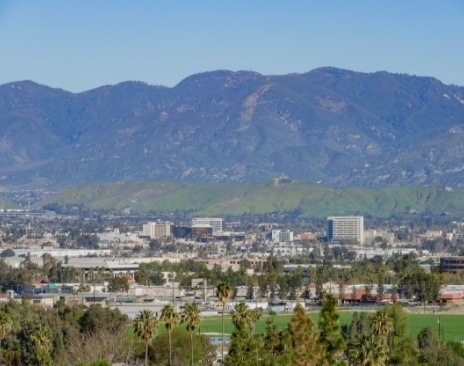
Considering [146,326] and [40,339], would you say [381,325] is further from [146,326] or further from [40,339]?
[40,339]

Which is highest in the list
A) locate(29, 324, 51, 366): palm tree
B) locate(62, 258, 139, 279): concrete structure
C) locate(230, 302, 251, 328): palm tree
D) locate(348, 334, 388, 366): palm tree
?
locate(62, 258, 139, 279): concrete structure

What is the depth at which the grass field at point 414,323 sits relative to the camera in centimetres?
8938

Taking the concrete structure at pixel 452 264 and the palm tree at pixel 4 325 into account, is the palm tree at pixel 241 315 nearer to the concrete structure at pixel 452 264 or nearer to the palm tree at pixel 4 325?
the palm tree at pixel 4 325

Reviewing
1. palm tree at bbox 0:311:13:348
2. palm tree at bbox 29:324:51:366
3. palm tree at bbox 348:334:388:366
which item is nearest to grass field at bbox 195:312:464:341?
palm tree at bbox 0:311:13:348

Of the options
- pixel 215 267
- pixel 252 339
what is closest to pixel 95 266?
pixel 215 267

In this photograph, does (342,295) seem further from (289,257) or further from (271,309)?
(289,257)

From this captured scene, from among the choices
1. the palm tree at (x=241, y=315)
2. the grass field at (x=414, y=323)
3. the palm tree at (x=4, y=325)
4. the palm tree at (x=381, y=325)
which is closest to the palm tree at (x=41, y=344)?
the palm tree at (x=4, y=325)

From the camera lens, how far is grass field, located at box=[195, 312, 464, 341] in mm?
89375

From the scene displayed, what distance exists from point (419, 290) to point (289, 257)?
6012 cm

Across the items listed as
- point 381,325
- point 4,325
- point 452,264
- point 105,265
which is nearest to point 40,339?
point 4,325

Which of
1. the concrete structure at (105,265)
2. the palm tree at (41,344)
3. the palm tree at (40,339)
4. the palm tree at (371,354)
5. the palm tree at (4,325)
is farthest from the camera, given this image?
the concrete structure at (105,265)

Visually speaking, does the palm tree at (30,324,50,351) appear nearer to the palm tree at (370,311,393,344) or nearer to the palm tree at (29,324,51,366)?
the palm tree at (29,324,51,366)

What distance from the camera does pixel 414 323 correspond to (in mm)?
96000

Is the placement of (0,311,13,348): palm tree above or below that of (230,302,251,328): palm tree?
below
